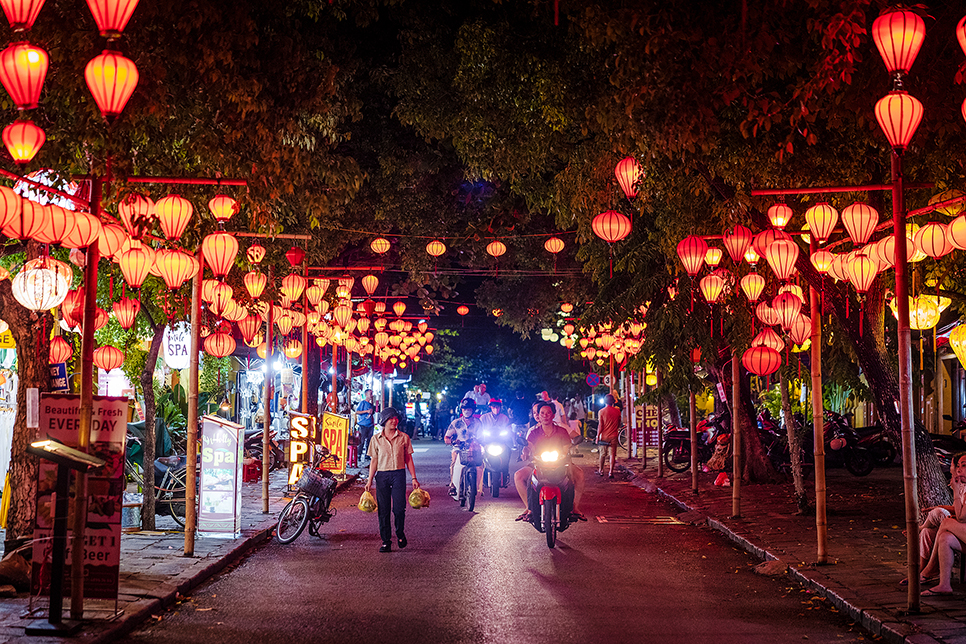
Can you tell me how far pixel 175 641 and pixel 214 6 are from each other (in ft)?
19.6

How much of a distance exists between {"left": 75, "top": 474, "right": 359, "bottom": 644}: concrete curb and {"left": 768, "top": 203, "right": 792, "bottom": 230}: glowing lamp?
318 inches

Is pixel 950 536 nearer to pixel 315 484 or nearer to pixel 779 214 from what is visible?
→ pixel 779 214

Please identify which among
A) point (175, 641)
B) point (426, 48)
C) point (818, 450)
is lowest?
point (175, 641)

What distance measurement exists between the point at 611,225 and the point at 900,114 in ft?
20.3

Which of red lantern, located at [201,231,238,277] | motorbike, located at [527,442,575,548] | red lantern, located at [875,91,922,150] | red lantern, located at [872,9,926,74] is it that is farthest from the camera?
motorbike, located at [527,442,575,548]

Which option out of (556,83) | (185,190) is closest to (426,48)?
(556,83)

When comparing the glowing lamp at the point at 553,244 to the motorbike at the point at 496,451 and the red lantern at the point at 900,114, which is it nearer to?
the motorbike at the point at 496,451

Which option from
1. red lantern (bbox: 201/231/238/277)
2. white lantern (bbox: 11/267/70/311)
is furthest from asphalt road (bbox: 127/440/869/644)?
red lantern (bbox: 201/231/238/277)

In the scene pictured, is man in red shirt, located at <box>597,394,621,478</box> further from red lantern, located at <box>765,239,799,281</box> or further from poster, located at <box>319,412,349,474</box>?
red lantern, located at <box>765,239,799,281</box>

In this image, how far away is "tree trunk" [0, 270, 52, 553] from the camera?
32.0 feet

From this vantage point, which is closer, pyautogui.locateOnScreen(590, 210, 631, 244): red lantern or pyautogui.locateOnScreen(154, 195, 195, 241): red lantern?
pyautogui.locateOnScreen(154, 195, 195, 241): red lantern

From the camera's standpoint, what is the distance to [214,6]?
8.91 meters

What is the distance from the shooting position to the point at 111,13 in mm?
6824

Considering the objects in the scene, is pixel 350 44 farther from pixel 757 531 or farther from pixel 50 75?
pixel 757 531
